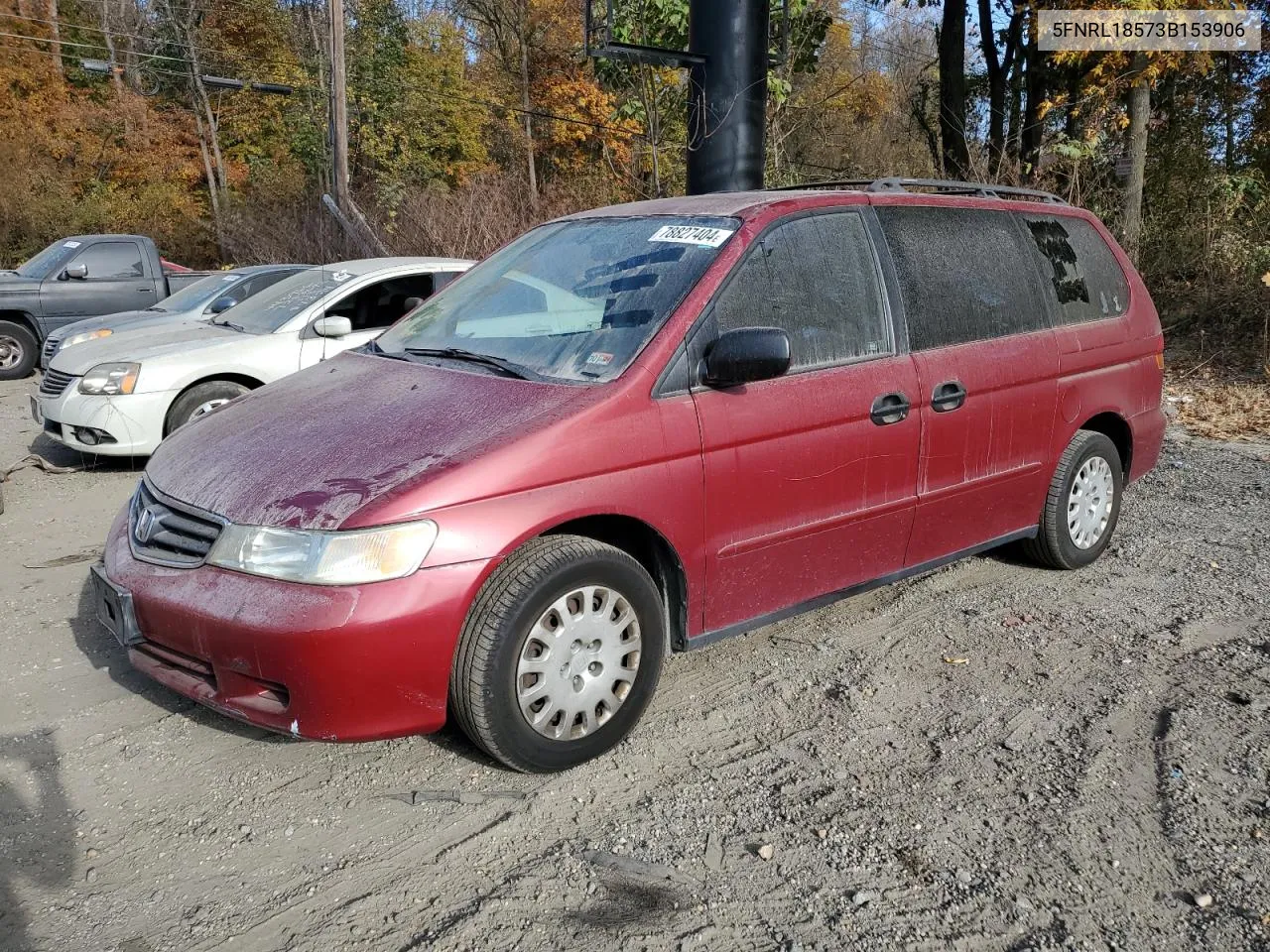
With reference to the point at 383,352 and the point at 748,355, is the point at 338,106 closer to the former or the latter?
the point at 383,352

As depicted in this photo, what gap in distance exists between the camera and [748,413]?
359cm

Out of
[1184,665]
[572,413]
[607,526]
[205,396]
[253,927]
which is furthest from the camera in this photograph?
[205,396]

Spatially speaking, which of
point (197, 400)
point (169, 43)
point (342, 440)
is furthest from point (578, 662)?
point (169, 43)

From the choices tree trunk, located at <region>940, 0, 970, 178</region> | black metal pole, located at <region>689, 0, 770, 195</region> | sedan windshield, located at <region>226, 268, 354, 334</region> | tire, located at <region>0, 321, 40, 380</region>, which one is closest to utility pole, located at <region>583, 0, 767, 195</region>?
black metal pole, located at <region>689, 0, 770, 195</region>

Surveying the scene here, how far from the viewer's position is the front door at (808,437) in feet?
11.8

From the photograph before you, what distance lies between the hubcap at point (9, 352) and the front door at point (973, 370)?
1281 cm

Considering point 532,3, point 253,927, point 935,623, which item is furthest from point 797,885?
point 532,3

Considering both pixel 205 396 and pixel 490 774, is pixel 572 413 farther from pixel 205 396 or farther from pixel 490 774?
A: pixel 205 396

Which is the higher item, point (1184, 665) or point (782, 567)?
point (782, 567)

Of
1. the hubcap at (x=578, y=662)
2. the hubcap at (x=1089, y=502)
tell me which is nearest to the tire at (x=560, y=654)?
the hubcap at (x=578, y=662)

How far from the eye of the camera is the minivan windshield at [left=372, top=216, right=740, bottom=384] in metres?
3.59

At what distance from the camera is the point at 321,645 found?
2875 millimetres

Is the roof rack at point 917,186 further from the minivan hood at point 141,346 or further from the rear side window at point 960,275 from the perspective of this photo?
the minivan hood at point 141,346

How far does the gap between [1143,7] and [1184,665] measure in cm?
1192
